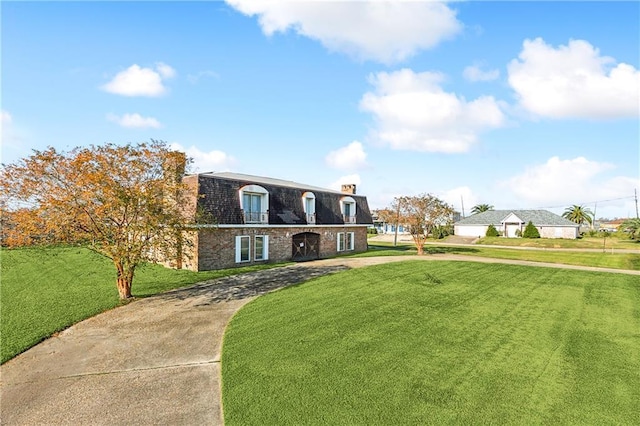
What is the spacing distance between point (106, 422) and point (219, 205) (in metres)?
16.5

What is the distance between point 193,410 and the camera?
20.6 feet

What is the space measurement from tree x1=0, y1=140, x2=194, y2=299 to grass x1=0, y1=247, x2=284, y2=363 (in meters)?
1.93

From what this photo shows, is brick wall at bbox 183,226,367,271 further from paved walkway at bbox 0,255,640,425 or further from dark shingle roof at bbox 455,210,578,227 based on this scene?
dark shingle roof at bbox 455,210,578,227

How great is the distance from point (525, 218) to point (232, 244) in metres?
56.9

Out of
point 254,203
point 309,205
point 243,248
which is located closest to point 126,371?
point 243,248

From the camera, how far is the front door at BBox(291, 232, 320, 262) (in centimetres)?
2724

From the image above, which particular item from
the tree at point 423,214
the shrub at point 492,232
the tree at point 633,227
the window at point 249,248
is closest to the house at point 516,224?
the shrub at point 492,232

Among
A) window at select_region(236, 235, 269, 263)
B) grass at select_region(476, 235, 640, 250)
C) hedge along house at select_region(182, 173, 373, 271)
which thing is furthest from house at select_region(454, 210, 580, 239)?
window at select_region(236, 235, 269, 263)

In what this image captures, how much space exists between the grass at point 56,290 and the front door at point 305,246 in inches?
236

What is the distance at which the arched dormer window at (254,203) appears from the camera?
2333cm

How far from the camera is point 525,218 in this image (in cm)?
5975

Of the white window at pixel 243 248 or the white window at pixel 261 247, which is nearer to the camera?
the white window at pixel 243 248

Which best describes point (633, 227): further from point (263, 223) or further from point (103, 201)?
point (103, 201)

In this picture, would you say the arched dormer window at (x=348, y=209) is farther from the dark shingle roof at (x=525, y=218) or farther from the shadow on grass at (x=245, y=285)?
the dark shingle roof at (x=525, y=218)
